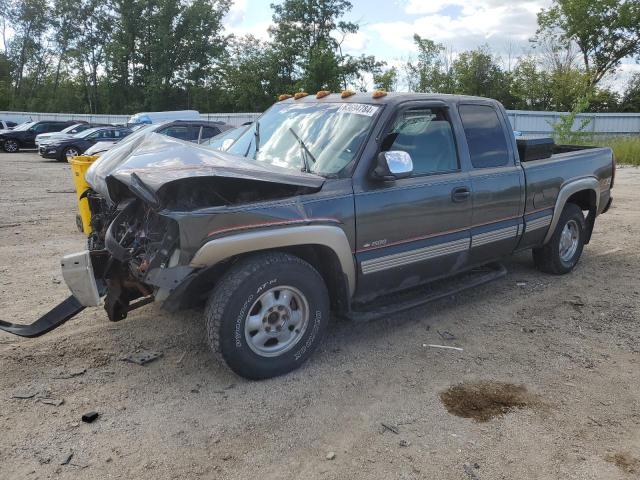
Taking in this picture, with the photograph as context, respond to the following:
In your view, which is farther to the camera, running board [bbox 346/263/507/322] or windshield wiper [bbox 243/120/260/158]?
windshield wiper [bbox 243/120/260/158]

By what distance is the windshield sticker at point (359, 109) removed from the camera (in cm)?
414

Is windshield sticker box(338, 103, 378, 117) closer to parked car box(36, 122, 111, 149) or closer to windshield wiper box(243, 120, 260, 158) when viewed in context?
windshield wiper box(243, 120, 260, 158)

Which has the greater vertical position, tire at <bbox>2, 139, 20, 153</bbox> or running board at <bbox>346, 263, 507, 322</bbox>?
tire at <bbox>2, 139, 20, 153</bbox>

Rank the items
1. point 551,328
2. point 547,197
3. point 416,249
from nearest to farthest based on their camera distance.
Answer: point 416,249 → point 551,328 → point 547,197

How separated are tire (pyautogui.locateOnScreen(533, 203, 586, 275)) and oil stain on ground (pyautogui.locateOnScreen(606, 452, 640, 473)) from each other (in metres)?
3.20

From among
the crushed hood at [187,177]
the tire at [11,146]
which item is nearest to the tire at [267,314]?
the crushed hood at [187,177]

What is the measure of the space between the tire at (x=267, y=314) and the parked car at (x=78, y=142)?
19965 mm

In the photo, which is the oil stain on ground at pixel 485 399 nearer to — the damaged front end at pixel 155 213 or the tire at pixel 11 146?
the damaged front end at pixel 155 213

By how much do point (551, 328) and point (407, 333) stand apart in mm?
1269

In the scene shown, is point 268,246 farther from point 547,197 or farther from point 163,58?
point 163,58

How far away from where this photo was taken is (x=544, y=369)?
3.90 meters

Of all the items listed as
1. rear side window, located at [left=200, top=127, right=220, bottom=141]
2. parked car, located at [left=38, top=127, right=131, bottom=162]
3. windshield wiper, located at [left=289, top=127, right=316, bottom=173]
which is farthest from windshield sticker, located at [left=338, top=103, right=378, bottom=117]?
parked car, located at [left=38, top=127, right=131, bottom=162]

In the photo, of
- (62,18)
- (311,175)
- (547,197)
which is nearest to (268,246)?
(311,175)

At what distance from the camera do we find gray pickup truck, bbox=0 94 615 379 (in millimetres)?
3336
